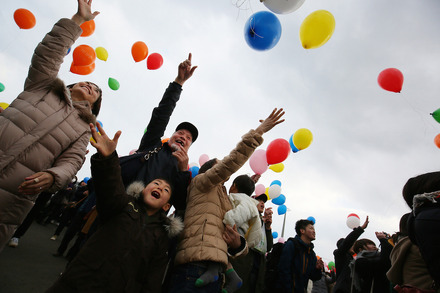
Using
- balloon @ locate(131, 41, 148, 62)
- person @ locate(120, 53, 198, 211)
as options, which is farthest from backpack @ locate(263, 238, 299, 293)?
balloon @ locate(131, 41, 148, 62)

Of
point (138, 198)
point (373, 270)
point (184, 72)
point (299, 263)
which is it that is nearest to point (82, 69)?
point (184, 72)

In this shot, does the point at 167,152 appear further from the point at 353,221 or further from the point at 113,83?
the point at 353,221

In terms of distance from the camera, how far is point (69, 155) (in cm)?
157

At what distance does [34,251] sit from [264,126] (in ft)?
13.8

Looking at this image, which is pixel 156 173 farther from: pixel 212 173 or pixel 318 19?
pixel 318 19

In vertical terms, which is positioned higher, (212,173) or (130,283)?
(212,173)

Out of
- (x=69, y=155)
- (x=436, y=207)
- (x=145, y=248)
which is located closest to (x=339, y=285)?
(x=436, y=207)

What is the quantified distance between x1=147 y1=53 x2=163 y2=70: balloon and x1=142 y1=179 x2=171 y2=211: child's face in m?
4.05

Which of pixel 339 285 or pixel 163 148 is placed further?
pixel 339 285

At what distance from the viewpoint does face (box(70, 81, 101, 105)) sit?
1.79 metres

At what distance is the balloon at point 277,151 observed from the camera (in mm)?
4305

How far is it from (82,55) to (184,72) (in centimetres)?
325

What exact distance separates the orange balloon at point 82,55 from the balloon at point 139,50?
84 cm

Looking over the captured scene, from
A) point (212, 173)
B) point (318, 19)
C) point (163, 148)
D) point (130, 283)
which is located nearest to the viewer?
point (130, 283)
